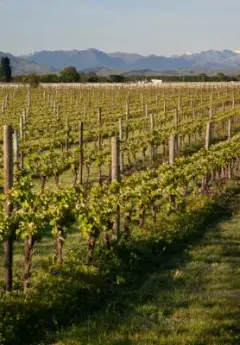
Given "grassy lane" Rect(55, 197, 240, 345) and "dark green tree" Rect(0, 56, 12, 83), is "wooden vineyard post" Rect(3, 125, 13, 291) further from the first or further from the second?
"dark green tree" Rect(0, 56, 12, 83)

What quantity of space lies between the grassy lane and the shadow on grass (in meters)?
0.04

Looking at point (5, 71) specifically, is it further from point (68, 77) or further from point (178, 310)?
point (178, 310)

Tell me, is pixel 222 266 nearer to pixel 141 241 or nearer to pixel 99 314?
pixel 141 241

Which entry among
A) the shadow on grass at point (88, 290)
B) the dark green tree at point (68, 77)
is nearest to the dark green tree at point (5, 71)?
the dark green tree at point (68, 77)

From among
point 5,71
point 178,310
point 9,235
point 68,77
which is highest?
point 5,71

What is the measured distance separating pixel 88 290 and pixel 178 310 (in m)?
1.53

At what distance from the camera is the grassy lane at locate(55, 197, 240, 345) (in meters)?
7.74

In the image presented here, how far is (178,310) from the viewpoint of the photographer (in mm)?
8742

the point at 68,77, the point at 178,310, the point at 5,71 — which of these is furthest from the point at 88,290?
the point at 5,71

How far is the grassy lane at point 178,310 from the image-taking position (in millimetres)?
7743

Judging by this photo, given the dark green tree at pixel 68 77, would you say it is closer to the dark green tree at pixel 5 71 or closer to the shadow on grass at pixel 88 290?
the dark green tree at pixel 5 71

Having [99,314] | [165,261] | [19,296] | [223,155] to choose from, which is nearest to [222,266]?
[165,261]

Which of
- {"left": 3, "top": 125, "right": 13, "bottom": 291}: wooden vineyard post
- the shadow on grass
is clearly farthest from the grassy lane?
{"left": 3, "top": 125, "right": 13, "bottom": 291}: wooden vineyard post

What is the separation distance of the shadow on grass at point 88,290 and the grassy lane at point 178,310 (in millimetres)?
41
